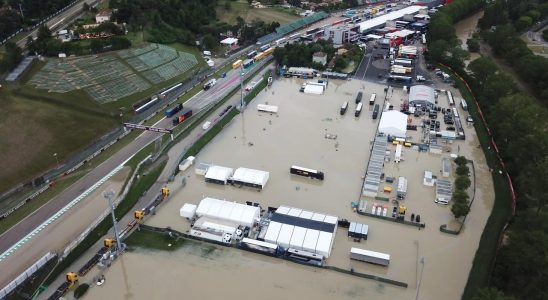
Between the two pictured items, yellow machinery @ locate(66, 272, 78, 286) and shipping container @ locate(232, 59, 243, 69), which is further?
shipping container @ locate(232, 59, 243, 69)

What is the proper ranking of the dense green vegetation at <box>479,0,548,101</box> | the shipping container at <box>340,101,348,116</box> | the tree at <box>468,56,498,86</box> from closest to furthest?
1. the shipping container at <box>340,101,348,116</box>
2. the tree at <box>468,56,498,86</box>
3. the dense green vegetation at <box>479,0,548,101</box>

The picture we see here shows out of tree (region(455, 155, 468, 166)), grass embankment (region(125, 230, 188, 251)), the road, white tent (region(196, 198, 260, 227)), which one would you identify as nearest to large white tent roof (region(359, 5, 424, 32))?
tree (region(455, 155, 468, 166))

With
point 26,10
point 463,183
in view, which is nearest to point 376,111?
point 463,183

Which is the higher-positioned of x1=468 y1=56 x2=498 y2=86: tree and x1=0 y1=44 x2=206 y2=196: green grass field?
x1=468 y1=56 x2=498 y2=86: tree

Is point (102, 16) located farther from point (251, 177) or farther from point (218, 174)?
point (251, 177)

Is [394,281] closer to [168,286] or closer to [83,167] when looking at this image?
[168,286]

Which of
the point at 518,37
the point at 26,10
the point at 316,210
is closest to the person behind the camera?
the point at 316,210

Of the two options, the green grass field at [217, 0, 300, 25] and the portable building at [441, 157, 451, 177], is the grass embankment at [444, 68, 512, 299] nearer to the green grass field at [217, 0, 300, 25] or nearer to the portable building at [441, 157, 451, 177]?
the portable building at [441, 157, 451, 177]
